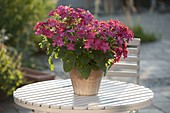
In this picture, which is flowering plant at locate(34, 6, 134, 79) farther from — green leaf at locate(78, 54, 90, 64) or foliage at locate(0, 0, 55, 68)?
foliage at locate(0, 0, 55, 68)

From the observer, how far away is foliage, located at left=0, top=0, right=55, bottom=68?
29.6 ft

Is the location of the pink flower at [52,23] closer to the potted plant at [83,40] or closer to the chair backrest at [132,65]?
the potted plant at [83,40]

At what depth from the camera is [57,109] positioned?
139 inches

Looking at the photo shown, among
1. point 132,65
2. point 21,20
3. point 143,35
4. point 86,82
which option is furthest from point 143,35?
point 86,82

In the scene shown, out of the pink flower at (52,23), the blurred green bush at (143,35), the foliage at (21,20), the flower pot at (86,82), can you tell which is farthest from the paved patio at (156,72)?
the pink flower at (52,23)

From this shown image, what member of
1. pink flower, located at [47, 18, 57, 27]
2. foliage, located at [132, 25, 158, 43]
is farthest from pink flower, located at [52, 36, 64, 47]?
foliage, located at [132, 25, 158, 43]

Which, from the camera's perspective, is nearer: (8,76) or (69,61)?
(69,61)

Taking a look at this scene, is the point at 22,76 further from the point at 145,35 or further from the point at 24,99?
the point at 145,35

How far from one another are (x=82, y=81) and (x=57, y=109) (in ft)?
1.34

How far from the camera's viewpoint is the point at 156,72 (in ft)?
27.4

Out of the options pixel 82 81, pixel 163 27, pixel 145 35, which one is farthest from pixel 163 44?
pixel 82 81

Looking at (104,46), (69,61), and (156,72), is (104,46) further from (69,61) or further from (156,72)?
(156,72)

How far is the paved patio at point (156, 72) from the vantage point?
619 cm

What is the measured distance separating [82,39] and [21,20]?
567 cm
